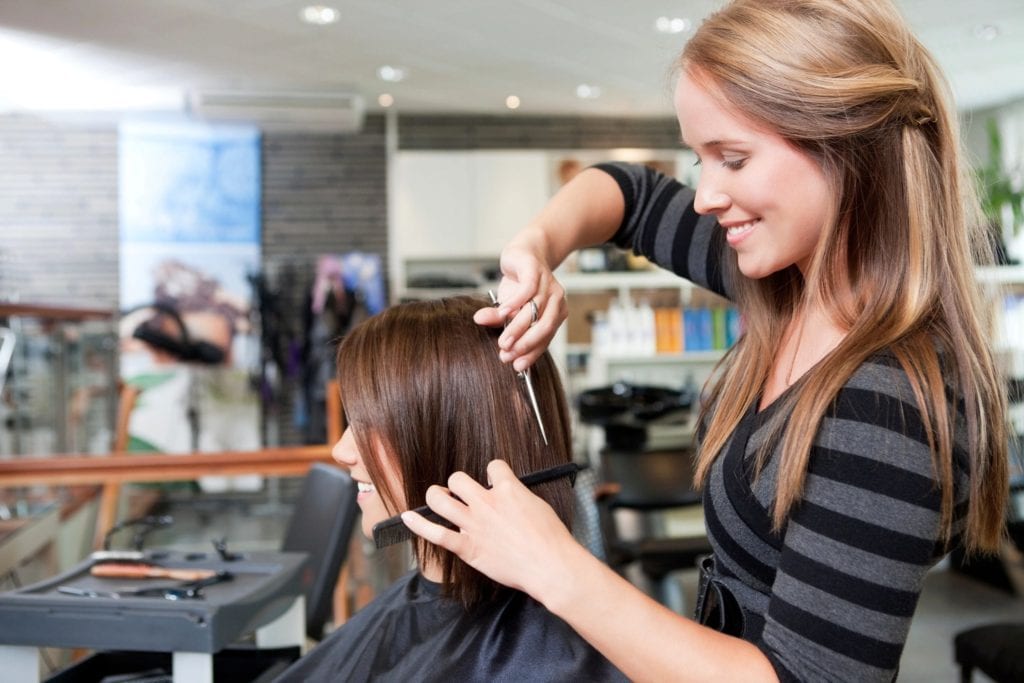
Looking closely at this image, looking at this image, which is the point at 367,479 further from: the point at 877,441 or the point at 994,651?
the point at 994,651

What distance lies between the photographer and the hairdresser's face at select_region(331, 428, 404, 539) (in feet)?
4.08

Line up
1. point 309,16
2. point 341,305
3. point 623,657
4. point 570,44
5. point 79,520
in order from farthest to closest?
point 341,305, point 570,44, point 309,16, point 79,520, point 623,657

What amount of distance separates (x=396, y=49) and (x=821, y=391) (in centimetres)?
498

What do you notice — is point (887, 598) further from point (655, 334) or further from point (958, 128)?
point (655, 334)

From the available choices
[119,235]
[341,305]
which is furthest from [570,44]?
[119,235]

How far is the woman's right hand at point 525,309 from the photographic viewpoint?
104 cm

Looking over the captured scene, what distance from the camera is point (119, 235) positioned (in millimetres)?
7004

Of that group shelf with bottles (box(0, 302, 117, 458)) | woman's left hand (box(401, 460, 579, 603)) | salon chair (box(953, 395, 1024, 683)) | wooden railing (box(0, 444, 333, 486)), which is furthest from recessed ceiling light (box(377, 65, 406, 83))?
woman's left hand (box(401, 460, 579, 603))

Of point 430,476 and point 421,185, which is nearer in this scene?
point 430,476

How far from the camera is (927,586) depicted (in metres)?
4.70

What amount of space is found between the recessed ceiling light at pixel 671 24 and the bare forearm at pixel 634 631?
448 cm

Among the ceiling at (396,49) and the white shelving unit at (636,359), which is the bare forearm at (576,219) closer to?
the ceiling at (396,49)

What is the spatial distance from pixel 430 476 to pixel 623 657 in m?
0.50

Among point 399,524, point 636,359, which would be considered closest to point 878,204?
point 399,524
